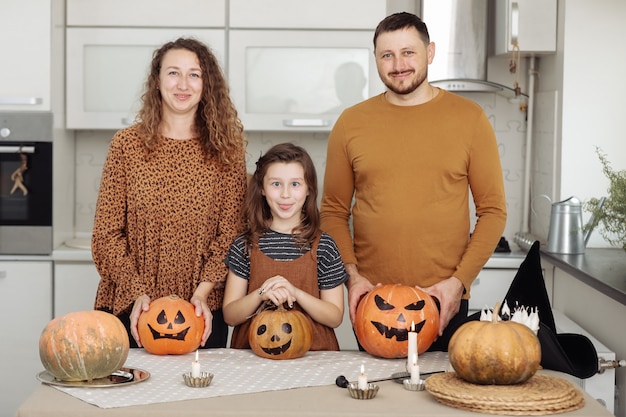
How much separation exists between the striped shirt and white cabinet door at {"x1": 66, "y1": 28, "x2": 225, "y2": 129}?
1.70 meters

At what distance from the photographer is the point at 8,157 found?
389cm

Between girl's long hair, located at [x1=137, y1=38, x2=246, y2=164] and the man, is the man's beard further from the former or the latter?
girl's long hair, located at [x1=137, y1=38, x2=246, y2=164]

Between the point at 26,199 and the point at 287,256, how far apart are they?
1826 mm

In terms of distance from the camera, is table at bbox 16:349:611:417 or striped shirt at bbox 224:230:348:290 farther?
striped shirt at bbox 224:230:348:290

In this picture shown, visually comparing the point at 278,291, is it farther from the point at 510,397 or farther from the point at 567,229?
the point at 567,229

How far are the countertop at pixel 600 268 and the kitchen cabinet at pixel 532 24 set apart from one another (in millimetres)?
868

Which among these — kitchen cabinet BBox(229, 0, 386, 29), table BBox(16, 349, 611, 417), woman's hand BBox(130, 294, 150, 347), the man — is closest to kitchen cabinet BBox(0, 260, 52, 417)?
kitchen cabinet BBox(229, 0, 386, 29)

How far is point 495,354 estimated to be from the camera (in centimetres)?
181

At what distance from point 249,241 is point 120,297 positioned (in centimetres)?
37

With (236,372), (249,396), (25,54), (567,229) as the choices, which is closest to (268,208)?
(236,372)

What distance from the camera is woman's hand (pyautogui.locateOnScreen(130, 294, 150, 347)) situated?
2.28 m

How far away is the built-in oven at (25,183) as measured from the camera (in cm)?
385

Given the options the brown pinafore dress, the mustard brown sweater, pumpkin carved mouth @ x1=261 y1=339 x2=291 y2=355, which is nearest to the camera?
pumpkin carved mouth @ x1=261 y1=339 x2=291 y2=355

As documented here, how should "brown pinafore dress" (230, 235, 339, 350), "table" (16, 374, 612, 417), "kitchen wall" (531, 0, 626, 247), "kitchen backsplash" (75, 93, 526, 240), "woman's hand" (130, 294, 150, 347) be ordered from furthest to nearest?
1. "kitchen backsplash" (75, 93, 526, 240)
2. "kitchen wall" (531, 0, 626, 247)
3. "brown pinafore dress" (230, 235, 339, 350)
4. "woman's hand" (130, 294, 150, 347)
5. "table" (16, 374, 612, 417)
